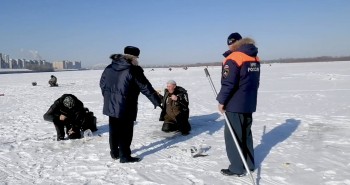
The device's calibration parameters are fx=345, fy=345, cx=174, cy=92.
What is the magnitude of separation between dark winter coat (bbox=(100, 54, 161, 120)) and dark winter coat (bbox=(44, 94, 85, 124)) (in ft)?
6.12

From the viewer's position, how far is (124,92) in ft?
16.3

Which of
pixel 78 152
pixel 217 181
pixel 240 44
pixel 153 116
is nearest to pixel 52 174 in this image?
pixel 78 152

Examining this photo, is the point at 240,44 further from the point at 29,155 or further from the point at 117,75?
the point at 29,155

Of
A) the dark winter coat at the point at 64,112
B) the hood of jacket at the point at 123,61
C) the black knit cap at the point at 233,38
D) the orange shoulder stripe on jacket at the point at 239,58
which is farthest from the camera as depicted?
the dark winter coat at the point at 64,112

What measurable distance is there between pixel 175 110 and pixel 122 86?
7.45 ft

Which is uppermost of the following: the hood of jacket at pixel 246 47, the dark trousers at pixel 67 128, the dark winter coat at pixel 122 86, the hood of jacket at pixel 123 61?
the hood of jacket at pixel 246 47

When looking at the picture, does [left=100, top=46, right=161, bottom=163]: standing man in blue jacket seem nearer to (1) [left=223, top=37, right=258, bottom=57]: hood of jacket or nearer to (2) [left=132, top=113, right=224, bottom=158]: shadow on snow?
(2) [left=132, top=113, right=224, bottom=158]: shadow on snow

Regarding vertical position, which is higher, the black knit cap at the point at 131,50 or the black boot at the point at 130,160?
the black knit cap at the point at 131,50

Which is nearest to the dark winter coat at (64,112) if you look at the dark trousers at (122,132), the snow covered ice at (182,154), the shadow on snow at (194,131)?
the snow covered ice at (182,154)

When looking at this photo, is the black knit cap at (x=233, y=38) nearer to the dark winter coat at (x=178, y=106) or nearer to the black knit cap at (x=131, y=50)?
the black knit cap at (x=131, y=50)

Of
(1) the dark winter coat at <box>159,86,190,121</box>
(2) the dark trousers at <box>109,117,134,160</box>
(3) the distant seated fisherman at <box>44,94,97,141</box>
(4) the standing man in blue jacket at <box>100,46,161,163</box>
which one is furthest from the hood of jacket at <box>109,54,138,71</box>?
(1) the dark winter coat at <box>159,86,190,121</box>

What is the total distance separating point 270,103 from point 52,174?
8.87 metres

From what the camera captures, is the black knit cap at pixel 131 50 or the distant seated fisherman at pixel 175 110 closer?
the black knit cap at pixel 131 50

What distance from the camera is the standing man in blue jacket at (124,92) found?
4.96 meters
